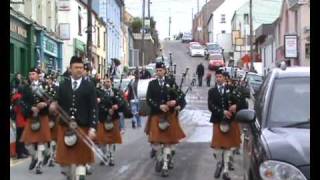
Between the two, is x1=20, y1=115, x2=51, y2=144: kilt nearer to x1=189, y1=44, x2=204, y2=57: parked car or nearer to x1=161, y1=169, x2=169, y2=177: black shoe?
x1=161, y1=169, x2=169, y2=177: black shoe

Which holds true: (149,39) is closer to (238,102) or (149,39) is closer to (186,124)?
(186,124)

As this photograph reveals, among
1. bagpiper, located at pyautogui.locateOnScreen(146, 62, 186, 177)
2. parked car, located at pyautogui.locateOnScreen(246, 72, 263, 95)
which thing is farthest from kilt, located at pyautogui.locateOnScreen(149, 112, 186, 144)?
parked car, located at pyautogui.locateOnScreen(246, 72, 263, 95)

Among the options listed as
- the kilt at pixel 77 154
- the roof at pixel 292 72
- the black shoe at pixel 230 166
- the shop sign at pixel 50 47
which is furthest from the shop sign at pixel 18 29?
the roof at pixel 292 72

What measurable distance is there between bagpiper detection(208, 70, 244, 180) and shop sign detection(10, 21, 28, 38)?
15.5 m

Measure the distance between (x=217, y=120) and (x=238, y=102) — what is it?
49cm

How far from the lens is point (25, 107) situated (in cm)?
1404

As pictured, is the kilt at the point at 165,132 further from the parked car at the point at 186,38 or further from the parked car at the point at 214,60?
the parked car at the point at 186,38

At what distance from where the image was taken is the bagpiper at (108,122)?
1511 centimetres

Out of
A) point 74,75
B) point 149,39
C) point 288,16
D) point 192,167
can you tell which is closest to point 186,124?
point 192,167

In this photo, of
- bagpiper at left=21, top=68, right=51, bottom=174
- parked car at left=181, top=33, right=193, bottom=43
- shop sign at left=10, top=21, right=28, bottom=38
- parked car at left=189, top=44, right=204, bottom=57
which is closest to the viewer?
bagpiper at left=21, top=68, right=51, bottom=174

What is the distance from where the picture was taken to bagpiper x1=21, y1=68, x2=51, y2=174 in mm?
13805

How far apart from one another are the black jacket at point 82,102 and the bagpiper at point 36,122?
3.37 m

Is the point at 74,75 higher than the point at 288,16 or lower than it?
lower
